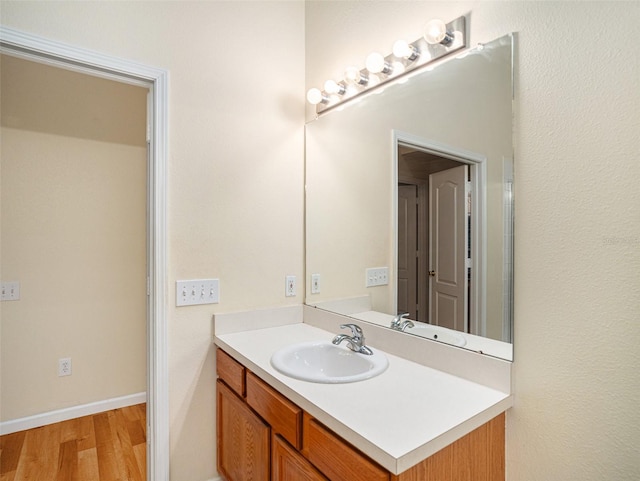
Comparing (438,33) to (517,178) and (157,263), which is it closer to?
(517,178)

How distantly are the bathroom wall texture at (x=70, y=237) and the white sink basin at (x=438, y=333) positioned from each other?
2.29 metres

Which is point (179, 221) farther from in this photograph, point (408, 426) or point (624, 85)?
point (624, 85)

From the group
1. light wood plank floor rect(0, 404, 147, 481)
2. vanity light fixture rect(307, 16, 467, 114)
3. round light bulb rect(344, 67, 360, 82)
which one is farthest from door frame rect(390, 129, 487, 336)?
light wood plank floor rect(0, 404, 147, 481)

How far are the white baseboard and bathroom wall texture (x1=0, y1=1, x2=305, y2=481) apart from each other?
1.35 meters

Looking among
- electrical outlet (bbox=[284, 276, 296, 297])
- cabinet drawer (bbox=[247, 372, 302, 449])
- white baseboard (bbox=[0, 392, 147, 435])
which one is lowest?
white baseboard (bbox=[0, 392, 147, 435])

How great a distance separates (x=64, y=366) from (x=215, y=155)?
2000mm

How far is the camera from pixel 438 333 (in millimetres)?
1427

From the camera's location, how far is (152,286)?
1.71 m

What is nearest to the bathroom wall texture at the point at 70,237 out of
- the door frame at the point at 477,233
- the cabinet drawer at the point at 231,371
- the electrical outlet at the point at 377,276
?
the cabinet drawer at the point at 231,371

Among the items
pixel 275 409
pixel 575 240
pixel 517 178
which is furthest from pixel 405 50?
pixel 275 409

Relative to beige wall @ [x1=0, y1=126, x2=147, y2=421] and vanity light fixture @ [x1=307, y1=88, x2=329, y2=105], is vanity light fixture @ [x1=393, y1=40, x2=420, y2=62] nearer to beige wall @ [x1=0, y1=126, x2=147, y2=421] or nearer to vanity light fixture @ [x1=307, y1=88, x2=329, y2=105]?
vanity light fixture @ [x1=307, y1=88, x2=329, y2=105]

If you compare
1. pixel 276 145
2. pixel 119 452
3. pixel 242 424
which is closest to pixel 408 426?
pixel 242 424

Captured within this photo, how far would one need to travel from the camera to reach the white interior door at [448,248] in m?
1.37

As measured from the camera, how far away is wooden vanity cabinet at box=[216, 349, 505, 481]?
97 centimetres
